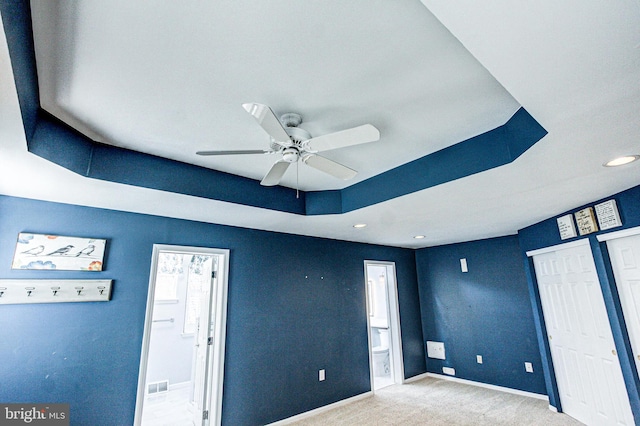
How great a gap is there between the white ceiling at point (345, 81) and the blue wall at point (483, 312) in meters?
2.29

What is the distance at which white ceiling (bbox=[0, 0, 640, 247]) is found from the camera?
3.91 ft

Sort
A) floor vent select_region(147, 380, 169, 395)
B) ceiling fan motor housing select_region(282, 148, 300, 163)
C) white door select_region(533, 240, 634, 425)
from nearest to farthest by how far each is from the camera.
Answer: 1. ceiling fan motor housing select_region(282, 148, 300, 163)
2. white door select_region(533, 240, 634, 425)
3. floor vent select_region(147, 380, 169, 395)

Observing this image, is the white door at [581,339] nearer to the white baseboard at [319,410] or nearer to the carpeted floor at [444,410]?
the carpeted floor at [444,410]

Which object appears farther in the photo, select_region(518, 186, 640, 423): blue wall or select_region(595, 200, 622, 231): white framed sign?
select_region(595, 200, 622, 231): white framed sign

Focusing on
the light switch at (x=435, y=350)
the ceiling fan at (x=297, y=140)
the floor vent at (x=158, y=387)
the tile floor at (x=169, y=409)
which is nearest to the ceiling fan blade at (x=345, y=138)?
the ceiling fan at (x=297, y=140)

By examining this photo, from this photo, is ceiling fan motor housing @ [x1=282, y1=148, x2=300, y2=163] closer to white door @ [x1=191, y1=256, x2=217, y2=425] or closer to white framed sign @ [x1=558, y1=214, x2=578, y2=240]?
white door @ [x1=191, y1=256, x2=217, y2=425]

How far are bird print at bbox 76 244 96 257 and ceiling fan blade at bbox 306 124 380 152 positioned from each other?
2314mm

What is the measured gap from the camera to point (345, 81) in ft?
5.73

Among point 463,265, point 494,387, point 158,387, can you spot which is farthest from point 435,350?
point 158,387

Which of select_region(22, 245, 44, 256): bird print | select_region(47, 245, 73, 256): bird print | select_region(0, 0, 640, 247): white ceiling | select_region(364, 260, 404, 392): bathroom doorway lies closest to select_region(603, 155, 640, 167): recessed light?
select_region(0, 0, 640, 247): white ceiling

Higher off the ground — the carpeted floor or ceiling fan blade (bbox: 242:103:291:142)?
ceiling fan blade (bbox: 242:103:291:142)

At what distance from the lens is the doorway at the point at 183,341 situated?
3227 mm

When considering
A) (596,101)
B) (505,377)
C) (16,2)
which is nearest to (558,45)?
(596,101)

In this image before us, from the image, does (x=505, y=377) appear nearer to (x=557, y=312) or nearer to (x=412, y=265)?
(x=557, y=312)
